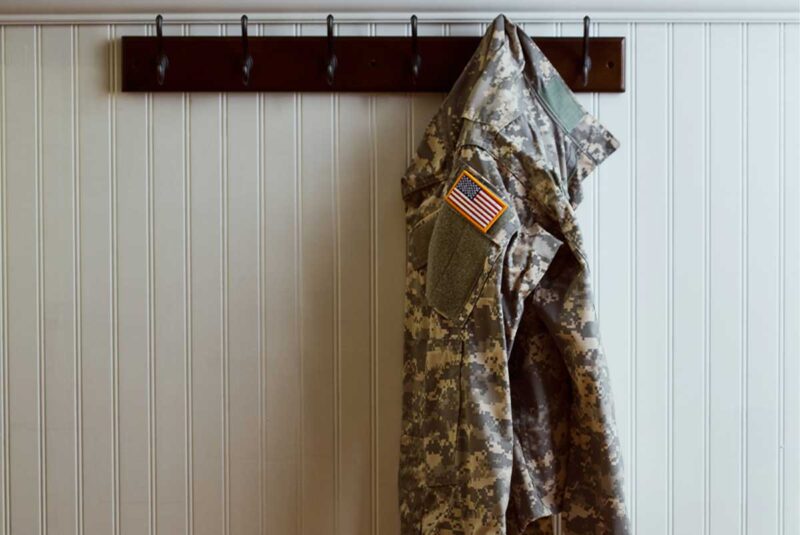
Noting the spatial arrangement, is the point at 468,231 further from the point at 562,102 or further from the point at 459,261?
the point at 562,102

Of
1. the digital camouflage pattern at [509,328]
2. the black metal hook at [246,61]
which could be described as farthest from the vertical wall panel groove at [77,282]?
the digital camouflage pattern at [509,328]

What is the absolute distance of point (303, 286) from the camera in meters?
1.37

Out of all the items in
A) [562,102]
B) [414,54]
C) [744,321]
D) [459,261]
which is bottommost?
[744,321]

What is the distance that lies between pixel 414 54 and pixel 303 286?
0.47 meters

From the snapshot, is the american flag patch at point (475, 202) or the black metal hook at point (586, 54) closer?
the american flag patch at point (475, 202)

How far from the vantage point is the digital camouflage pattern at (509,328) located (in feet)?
3.82

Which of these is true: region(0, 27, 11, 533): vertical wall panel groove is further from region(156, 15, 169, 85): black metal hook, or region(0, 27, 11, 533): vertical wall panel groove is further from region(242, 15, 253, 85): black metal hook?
region(242, 15, 253, 85): black metal hook

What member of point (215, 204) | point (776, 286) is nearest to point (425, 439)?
point (215, 204)

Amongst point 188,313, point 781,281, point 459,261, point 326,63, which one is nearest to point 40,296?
point 188,313

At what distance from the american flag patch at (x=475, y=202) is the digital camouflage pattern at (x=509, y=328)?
1 centimetres

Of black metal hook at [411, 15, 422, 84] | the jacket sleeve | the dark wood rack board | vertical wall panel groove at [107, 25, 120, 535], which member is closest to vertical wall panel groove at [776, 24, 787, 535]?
the dark wood rack board

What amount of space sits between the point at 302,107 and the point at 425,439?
639 mm

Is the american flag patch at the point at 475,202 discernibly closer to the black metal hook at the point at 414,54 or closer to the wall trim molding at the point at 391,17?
the black metal hook at the point at 414,54

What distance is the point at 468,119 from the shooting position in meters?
1.22
